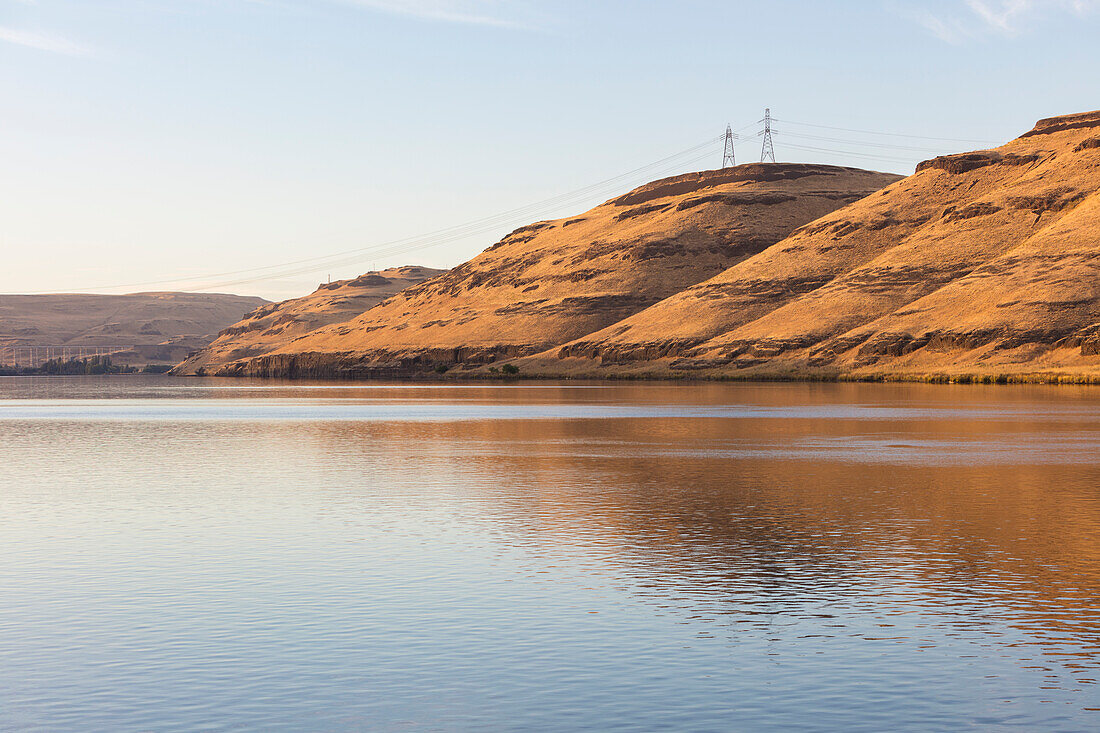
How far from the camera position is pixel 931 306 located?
157 meters

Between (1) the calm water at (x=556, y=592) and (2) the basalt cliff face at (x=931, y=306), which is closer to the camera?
(1) the calm water at (x=556, y=592)

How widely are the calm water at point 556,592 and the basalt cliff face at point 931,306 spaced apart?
323 feet

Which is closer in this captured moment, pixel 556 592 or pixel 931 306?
pixel 556 592

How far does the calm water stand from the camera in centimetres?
→ 1369

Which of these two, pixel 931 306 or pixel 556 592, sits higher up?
pixel 931 306

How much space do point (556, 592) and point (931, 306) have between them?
146451 mm

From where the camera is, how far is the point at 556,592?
65.4 ft

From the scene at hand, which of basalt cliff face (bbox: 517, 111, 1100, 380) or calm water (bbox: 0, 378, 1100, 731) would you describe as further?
basalt cliff face (bbox: 517, 111, 1100, 380)

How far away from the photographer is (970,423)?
2472 inches

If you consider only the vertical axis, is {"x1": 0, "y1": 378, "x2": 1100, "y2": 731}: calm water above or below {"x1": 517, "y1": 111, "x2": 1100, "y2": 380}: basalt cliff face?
below

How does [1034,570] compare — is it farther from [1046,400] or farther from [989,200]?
[989,200]

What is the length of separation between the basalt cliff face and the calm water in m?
98.4

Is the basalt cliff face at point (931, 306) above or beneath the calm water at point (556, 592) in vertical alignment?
above

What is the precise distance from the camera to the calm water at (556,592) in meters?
13.7
